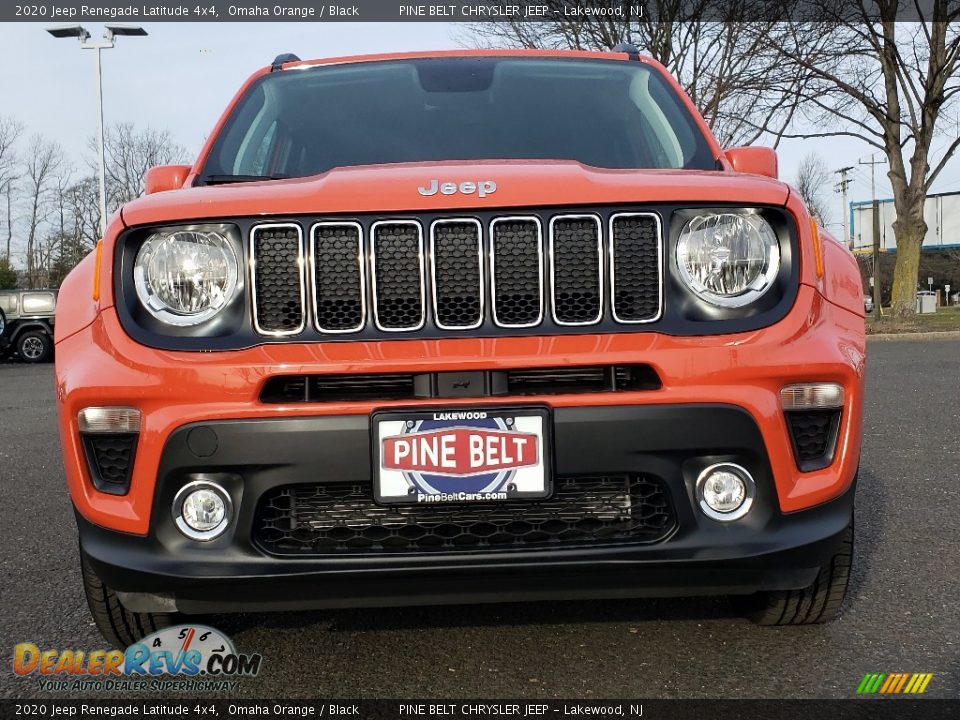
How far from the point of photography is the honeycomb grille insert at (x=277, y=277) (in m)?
2.16

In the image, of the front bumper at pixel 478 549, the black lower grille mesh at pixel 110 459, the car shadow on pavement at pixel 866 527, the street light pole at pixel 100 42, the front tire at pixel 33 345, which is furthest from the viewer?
the street light pole at pixel 100 42

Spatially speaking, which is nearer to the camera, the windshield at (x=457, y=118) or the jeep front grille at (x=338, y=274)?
the jeep front grille at (x=338, y=274)

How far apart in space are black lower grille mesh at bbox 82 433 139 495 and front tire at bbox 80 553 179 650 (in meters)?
0.29

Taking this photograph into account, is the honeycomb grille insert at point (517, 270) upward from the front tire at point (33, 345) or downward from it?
upward

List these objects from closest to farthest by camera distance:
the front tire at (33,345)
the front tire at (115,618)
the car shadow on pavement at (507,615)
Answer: the front tire at (115,618)
the car shadow on pavement at (507,615)
the front tire at (33,345)

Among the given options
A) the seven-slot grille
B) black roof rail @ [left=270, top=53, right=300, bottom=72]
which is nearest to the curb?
black roof rail @ [left=270, top=53, right=300, bottom=72]

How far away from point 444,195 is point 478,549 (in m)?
0.79

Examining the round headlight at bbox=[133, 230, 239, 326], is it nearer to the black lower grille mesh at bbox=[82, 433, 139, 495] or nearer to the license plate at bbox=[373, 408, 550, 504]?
the black lower grille mesh at bbox=[82, 433, 139, 495]

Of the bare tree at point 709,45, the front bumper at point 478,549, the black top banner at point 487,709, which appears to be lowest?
the black top banner at point 487,709

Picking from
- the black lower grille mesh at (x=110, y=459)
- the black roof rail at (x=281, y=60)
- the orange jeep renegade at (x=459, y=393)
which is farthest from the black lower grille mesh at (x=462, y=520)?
the black roof rail at (x=281, y=60)

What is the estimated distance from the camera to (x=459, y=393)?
6.89 ft

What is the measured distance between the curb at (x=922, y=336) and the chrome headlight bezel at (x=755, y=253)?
18.2 metres

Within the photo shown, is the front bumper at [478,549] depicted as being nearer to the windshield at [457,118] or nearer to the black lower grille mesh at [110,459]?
the black lower grille mesh at [110,459]

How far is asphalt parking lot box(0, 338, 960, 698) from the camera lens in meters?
2.29
